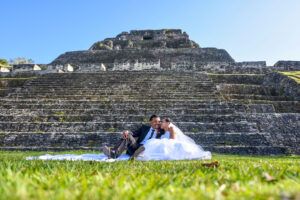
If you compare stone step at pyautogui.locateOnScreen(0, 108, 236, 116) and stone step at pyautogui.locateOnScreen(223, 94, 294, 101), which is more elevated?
stone step at pyautogui.locateOnScreen(223, 94, 294, 101)

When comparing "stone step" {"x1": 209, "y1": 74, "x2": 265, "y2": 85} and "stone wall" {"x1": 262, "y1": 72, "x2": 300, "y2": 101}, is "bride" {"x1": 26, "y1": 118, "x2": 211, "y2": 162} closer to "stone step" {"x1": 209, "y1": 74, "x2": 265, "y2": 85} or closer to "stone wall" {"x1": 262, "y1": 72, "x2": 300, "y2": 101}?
"stone wall" {"x1": 262, "y1": 72, "x2": 300, "y2": 101}

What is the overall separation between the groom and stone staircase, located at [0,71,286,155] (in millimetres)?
1527

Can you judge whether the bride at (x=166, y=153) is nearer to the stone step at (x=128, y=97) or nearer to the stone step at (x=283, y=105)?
the stone step at (x=128, y=97)

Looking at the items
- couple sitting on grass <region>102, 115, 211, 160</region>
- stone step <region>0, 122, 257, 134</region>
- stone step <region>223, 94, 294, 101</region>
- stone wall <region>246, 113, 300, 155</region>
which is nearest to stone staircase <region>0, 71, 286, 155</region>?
stone step <region>0, 122, 257, 134</region>

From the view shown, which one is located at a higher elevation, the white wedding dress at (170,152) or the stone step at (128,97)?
the stone step at (128,97)

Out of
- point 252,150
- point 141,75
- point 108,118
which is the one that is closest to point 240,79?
point 141,75

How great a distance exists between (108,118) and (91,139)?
1287 mm

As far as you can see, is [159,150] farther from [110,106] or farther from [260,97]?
[260,97]

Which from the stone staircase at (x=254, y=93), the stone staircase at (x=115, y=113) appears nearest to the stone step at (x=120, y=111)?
the stone staircase at (x=115, y=113)

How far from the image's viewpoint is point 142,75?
39.7 ft

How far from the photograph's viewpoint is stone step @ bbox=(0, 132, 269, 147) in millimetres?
6047

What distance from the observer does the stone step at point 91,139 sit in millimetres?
6047

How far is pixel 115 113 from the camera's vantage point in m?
7.86

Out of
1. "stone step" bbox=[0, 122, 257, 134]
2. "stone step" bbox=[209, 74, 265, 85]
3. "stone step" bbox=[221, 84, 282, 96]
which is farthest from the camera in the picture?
"stone step" bbox=[209, 74, 265, 85]
